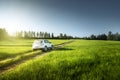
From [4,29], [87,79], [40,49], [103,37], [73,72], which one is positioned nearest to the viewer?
[87,79]

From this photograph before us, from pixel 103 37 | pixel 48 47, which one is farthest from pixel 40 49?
pixel 103 37

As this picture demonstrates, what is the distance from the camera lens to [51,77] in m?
9.56

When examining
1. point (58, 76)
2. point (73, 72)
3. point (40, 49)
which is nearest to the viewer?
point (58, 76)

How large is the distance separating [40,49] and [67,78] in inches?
903

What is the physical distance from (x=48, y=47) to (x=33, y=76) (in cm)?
2400

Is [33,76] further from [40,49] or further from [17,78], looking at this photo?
[40,49]

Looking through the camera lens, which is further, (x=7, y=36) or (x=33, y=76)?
(x=7, y=36)

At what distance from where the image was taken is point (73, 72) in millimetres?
10570

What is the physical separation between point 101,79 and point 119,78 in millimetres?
1045

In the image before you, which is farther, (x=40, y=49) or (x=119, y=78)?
(x=40, y=49)

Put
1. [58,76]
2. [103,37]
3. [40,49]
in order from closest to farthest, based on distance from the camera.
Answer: [58,76] → [40,49] → [103,37]

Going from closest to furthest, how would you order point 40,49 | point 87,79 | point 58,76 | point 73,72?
point 87,79, point 58,76, point 73,72, point 40,49

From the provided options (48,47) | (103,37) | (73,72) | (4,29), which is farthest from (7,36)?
(73,72)

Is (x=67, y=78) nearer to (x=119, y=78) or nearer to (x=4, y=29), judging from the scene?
(x=119, y=78)
